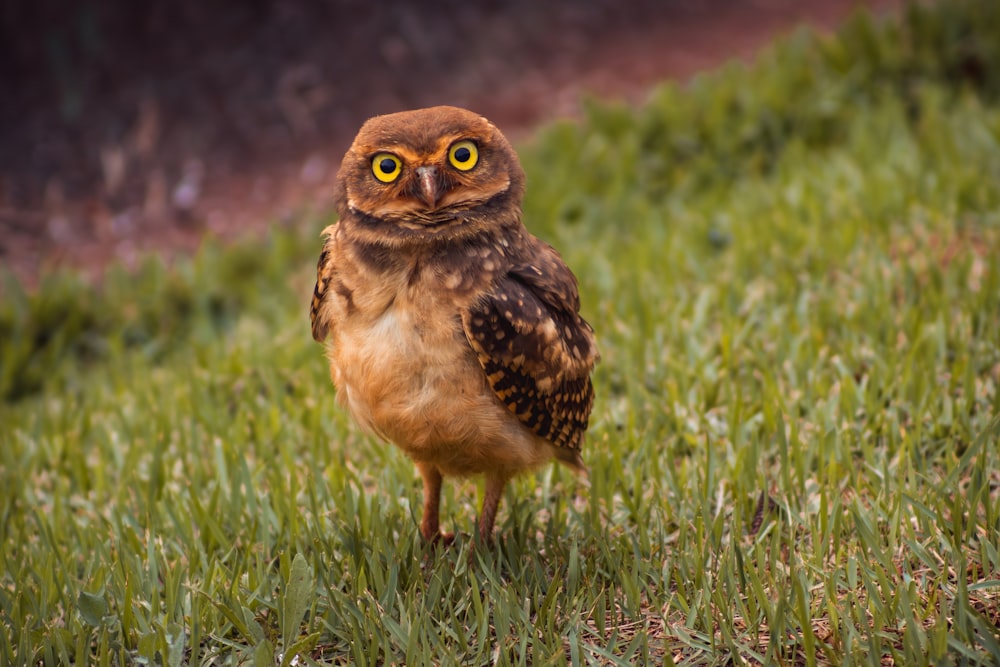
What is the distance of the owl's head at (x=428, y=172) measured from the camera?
283 cm

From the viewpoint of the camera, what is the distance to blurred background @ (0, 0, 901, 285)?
290 inches

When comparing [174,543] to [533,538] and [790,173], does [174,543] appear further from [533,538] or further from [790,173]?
[790,173]

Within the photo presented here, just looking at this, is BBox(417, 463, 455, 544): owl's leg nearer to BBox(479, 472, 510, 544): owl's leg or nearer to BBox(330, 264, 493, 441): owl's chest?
BBox(479, 472, 510, 544): owl's leg

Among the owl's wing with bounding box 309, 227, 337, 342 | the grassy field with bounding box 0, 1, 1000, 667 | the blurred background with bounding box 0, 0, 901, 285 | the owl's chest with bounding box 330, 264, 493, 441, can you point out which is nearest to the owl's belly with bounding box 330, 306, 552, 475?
the owl's chest with bounding box 330, 264, 493, 441

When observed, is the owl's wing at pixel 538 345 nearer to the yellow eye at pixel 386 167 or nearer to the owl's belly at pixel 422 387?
the owl's belly at pixel 422 387

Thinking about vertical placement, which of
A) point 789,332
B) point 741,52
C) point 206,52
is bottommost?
point 789,332

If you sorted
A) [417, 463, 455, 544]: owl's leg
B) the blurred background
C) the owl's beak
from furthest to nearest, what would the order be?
the blurred background
[417, 463, 455, 544]: owl's leg
the owl's beak

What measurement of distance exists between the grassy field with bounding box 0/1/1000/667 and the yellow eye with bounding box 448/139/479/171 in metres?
1.21

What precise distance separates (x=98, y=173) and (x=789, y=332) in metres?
5.48

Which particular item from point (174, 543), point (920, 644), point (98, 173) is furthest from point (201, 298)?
point (920, 644)

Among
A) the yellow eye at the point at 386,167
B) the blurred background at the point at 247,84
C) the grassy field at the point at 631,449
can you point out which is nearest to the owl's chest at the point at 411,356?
the yellow eye at the point at 386,167

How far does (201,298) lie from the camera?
6078mm

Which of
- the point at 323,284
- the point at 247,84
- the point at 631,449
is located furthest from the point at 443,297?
the point at 247,84

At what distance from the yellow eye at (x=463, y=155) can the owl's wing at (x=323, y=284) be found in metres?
0.54
